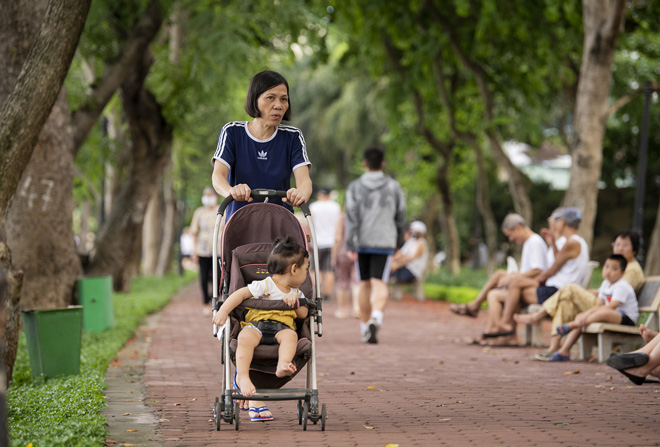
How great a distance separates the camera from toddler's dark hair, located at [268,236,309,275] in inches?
236

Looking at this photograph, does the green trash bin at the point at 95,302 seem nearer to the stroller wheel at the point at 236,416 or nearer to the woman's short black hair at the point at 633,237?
the woman's short black hair at the point at 633,237

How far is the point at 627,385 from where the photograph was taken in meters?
8.27

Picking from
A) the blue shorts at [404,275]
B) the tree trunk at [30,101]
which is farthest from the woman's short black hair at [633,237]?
the blue shorts at [404,275]

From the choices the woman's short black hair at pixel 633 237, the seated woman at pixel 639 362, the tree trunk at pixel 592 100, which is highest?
the tree trunk at pixel 592 100

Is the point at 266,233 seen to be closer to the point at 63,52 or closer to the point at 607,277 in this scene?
the point at 63,52

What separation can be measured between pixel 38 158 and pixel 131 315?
394 centimetres

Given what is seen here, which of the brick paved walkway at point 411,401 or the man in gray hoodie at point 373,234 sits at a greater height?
the man in gray hoodie at point 373,234

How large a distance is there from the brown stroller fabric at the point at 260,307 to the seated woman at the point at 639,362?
8.07ft

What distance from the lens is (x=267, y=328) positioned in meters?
6.11

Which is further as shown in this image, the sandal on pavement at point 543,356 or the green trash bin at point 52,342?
the sandal on pavement at point 543,356

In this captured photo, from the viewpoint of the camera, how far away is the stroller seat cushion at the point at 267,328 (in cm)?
610

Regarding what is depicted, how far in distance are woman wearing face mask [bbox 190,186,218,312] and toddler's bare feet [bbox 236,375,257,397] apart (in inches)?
360

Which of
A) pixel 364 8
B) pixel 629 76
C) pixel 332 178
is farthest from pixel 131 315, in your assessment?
pixel 332 178

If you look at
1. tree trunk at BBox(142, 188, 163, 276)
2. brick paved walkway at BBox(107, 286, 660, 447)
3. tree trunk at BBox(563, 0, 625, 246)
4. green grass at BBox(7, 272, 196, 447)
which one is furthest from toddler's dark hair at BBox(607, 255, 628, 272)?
tree trunk at BBox(142, 188, 163, 276)
